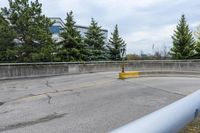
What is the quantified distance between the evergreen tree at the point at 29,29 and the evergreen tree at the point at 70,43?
7562 mm

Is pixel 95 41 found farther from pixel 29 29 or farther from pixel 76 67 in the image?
pixel 29 29

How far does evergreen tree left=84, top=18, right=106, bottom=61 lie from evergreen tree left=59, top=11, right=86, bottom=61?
17.5ft

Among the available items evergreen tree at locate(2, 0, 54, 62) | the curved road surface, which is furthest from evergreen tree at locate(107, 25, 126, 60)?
the curved road surface

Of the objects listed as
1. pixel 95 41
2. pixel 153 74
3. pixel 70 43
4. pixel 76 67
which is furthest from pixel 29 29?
pixel 95 41

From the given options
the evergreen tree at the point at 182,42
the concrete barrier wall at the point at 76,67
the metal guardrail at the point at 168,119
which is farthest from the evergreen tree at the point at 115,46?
the metal guardrail at the point at 168,119

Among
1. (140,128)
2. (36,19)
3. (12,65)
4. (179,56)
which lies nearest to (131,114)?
(140,128)

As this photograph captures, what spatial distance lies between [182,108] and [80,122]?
15.7 feet

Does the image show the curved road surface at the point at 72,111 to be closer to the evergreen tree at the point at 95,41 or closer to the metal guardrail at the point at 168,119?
the metal guardrail at the point at 168,119

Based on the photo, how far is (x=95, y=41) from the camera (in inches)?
1693

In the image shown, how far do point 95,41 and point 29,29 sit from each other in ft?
55.1

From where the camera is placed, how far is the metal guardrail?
2.20 m

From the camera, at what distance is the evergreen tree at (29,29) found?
27.2 m

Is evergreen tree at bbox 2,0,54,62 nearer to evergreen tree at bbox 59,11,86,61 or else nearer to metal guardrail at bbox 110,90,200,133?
evergreen tree at bbox 59,11,86,61

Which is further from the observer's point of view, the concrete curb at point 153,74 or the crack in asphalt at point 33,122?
the concrete curb at point 153,74
